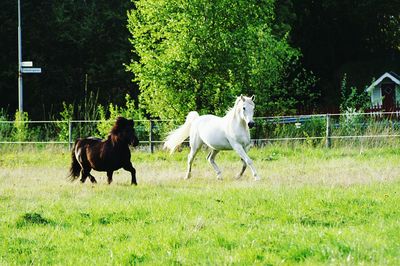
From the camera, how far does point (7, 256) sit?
790 centimetres

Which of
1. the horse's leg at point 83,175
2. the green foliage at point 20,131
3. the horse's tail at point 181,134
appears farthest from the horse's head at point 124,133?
the green foliage at point 20,131

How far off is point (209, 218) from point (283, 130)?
575 inches

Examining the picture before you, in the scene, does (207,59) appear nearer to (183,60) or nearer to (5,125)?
(183,60)

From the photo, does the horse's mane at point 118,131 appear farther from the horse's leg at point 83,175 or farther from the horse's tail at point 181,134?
the horse's tail at point 181,134

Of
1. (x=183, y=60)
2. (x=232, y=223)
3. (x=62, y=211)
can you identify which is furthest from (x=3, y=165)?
(x=232, y=223)

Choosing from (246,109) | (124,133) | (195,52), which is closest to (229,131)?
Result: (246,109)

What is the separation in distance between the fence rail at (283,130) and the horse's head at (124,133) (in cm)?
870

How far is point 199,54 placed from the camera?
24703mm

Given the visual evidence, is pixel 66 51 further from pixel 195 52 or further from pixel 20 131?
pixel 195 52

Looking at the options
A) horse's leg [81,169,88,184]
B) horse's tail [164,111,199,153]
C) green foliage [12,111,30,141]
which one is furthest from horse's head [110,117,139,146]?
green foliage [12,111,30,141]

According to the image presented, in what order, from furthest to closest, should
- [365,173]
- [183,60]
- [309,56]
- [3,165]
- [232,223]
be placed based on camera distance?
1. [309,56]
2. [183,60]
3. [3,165]
4. [365,173]
5. [232,223]

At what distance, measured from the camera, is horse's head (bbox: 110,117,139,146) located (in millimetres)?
14680

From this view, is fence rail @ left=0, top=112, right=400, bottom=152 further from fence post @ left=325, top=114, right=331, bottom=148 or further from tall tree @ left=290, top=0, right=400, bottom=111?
tall tree @ left=290, top=0, right=400, bottom=111

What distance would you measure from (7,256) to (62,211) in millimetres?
2974
